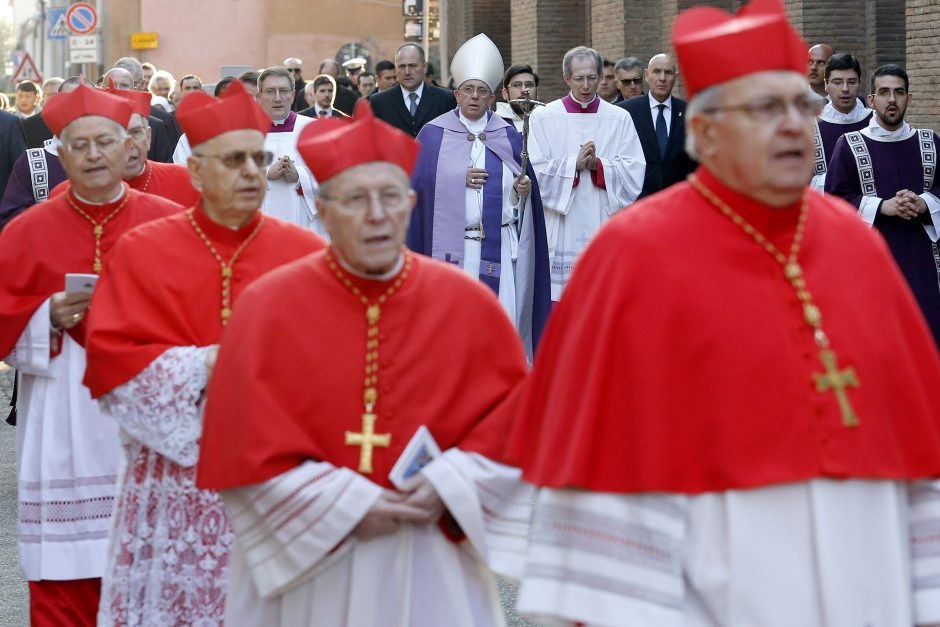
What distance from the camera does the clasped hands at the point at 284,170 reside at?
460 inches

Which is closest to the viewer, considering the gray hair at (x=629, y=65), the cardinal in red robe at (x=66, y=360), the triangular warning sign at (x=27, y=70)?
the cardinal in red robe at (x=66, y=360)

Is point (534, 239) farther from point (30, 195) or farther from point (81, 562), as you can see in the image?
point (81, 562)

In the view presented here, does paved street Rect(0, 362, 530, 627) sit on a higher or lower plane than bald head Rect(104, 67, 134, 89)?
lower

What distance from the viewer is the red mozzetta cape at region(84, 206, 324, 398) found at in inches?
218

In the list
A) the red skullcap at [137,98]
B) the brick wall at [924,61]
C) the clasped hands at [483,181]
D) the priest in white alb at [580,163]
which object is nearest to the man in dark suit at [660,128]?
the priest in white alb at [580,163]

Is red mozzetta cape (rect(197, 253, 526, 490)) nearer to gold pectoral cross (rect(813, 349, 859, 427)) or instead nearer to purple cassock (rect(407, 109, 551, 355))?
gold pectoral cross (rect(813, 349, 859, 427))

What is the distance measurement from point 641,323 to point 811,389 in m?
0.38

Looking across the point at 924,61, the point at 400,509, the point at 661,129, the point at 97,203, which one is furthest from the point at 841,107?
the point at 400,509

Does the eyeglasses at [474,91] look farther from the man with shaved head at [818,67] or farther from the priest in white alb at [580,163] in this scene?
the man with shaved head at [818,67]

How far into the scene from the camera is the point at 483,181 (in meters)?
11.0

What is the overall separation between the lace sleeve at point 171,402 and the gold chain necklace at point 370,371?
905mm

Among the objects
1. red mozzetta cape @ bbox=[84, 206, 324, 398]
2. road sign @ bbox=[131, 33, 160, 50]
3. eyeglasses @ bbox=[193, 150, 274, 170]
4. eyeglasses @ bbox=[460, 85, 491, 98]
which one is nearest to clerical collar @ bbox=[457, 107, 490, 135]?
eyeglasses @ bbox=[460, 85, 491, 98]

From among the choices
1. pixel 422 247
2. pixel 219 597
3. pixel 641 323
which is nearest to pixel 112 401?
pixel 219 597

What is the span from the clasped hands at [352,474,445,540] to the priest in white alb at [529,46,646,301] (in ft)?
26.3
